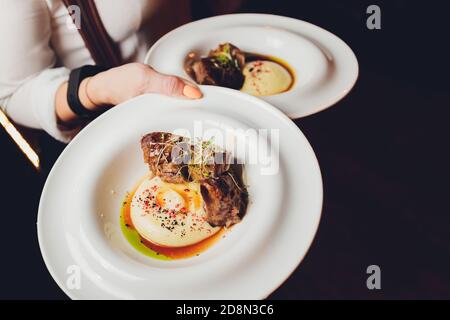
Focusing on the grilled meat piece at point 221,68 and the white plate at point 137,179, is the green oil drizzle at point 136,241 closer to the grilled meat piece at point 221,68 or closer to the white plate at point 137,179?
the white plate at point 137,179

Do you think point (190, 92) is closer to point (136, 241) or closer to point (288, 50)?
point (136, 241)

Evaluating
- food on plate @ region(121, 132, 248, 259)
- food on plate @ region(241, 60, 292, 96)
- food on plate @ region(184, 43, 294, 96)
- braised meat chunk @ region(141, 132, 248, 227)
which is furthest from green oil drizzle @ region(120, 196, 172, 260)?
food on plate @ region(241, 60, 292, 96)

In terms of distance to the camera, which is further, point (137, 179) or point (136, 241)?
point (137, 179)

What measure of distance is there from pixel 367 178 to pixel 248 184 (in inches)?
26.0

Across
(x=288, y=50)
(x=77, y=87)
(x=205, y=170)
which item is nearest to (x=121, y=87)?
(x=77, y=87)

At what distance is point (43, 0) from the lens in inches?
63.7

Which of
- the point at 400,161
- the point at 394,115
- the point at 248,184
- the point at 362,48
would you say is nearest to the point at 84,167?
the point at 248,184

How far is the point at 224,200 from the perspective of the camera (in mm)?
1204

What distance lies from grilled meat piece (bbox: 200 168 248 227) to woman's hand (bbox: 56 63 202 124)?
1.30 ft

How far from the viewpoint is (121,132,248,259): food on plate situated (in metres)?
1.28

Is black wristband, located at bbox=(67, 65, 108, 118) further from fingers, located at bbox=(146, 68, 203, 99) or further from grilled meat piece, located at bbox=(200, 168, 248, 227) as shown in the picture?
grilled meat piece, located at bbox=(200, 168, 248, 227)

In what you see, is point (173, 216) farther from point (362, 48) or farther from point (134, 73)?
point (362, 48)

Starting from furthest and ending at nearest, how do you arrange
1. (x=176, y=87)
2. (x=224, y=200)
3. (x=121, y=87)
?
(x=121, y=87) < (x=176, y=87) < (x=224, y=200)

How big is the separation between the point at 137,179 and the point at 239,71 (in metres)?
0.83
